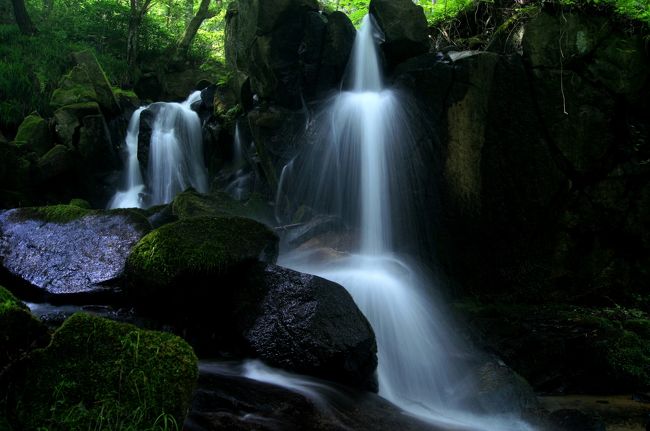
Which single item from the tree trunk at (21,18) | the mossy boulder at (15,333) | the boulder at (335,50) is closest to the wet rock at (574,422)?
the mossy boulder at (15,333)

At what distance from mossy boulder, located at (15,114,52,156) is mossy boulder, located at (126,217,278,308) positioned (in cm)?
927

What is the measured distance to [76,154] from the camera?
12.6m

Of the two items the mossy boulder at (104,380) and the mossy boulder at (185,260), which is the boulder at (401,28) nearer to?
the mossy boulder at (185,260)

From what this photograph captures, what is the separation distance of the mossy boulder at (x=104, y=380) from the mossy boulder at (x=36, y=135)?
11448mm

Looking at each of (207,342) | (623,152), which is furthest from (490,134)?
(207,342)

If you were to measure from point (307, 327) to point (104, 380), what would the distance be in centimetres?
215

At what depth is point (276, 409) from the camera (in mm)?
3529

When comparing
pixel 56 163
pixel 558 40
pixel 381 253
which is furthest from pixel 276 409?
pixel 56 163

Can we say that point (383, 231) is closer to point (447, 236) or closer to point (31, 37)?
point (447, 236)

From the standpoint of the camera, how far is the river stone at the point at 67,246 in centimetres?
545

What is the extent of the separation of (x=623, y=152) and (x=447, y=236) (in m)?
3.32

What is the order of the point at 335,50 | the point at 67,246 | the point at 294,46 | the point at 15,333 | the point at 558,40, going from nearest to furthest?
the point at 15,333
the point at 67,246
the point at 558,40
the point at 335,50
the point at 294,46

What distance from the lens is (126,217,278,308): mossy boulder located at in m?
4.82

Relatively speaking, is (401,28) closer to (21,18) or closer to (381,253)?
(381,253)
